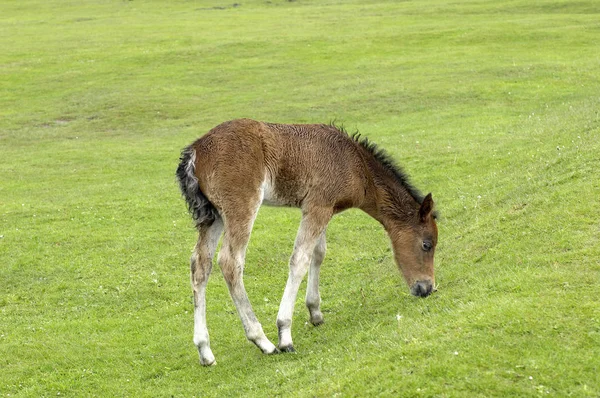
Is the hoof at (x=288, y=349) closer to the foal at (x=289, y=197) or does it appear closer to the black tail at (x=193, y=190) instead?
the foal at (x=289, y=197)

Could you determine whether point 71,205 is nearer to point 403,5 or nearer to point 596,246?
point 596,246

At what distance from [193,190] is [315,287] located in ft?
6.76

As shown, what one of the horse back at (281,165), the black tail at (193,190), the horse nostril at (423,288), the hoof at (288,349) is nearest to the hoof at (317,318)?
the hoof at (288,349)

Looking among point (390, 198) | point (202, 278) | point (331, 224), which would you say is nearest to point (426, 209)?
point (390, 198)

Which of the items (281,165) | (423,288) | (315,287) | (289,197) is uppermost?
(281,165)

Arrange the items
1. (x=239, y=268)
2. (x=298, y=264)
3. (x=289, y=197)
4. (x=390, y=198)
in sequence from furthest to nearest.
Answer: (x=390, y=198) < (x=289, y=197) < (x=298, y=264) < (x=239, y=268)

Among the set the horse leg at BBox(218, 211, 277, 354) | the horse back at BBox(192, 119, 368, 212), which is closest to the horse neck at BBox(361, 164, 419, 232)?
the horse back at BBox(192, 119, 368, 212)

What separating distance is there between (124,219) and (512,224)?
8.74 meters

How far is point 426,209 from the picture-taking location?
31.8ft

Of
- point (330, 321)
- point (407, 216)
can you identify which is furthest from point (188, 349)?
point (407, 216)

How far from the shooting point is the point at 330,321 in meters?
10.1

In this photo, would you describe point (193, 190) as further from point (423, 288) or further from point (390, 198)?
point (423, 288)

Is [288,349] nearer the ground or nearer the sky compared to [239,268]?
nearer the ground

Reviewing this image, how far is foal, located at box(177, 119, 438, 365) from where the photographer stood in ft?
29.6
